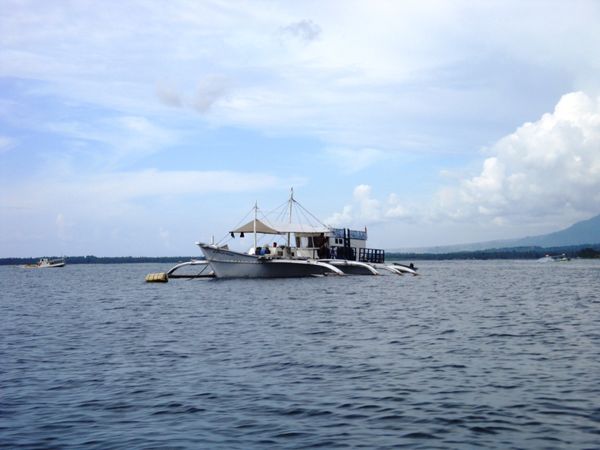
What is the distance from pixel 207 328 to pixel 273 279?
38192mm

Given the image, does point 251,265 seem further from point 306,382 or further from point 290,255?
point 306,382

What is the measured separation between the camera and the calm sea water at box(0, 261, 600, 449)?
11883 millimetres

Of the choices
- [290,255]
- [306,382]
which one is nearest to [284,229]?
[290,255]

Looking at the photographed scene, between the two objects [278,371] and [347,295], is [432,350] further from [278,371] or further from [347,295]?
[347,295]

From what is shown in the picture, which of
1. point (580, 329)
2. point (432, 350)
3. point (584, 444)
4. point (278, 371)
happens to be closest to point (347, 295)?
point (580, 329)

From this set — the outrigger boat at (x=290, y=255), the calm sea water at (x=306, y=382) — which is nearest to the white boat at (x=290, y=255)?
the outrigger boat at (x=290, y=255)

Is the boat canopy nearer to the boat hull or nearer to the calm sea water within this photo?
the boat hull

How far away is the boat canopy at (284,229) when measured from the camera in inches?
2739

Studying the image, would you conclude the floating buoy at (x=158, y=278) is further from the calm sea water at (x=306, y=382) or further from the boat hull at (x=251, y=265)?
the calm sea water at (x=306, y=382)

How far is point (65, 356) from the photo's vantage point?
69.9 ft

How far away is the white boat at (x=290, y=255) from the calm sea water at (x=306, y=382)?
1251 inches

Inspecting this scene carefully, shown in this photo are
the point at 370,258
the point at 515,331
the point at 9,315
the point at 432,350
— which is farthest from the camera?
the point at 370,258

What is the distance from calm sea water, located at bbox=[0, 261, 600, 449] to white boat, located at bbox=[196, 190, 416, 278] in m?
31.8

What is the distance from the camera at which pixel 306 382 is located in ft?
53.5
